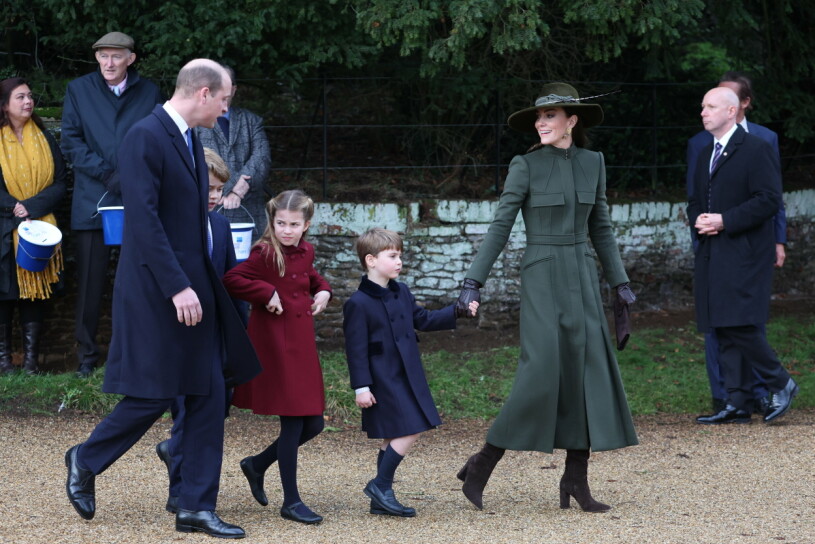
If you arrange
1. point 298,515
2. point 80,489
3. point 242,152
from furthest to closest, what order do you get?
point 242,152 < point 298,515 < point 80,489

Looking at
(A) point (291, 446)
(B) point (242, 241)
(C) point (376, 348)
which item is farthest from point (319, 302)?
(B) point (242, 241)

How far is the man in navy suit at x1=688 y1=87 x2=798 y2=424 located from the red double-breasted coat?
3310 mm

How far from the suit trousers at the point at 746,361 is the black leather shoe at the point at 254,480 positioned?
351 centimetres

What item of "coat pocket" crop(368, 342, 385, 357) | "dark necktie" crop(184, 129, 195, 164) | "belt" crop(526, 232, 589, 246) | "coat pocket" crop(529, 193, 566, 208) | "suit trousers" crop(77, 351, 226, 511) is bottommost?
"suit trousers" crop(77, 351, 226, 511)

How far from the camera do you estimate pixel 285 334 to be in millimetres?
5355

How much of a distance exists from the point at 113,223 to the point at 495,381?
3.00 metres

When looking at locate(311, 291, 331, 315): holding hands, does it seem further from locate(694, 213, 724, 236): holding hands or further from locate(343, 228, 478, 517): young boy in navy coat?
locate(694, 213, 724, 236): holding hands

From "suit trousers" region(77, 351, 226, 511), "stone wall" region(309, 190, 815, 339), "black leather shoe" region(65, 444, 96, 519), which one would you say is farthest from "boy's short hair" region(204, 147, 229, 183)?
Answer: "stone wall" region(309, 190, 815, 339)

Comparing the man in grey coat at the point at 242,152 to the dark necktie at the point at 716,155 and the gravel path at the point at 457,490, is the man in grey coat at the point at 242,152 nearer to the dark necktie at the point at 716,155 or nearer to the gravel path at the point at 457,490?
the gravel path at the point at 457,490

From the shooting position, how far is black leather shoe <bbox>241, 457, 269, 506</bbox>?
5516 millimetres

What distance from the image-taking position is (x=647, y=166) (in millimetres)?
11258

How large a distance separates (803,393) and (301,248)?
4674 mm

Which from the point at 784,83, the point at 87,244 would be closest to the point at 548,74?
the point at 784,83

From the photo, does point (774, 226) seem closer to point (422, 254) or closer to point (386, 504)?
point (422, 254)
